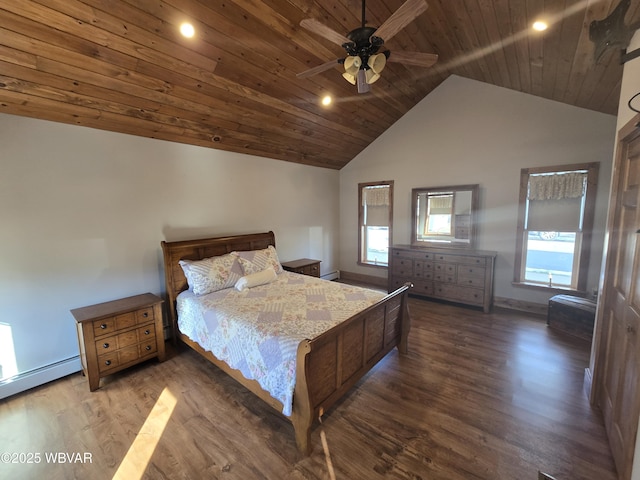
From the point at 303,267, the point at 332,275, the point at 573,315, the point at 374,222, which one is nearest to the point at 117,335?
the point at 303,267

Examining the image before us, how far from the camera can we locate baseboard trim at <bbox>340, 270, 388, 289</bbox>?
5.54 metres

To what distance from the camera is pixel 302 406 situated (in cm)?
176

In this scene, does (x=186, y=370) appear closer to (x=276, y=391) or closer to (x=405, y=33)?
(x=276, y=391)

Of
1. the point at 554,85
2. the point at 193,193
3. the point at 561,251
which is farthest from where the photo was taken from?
the point at 561,251

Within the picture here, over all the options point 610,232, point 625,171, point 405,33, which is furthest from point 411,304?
point 405,33

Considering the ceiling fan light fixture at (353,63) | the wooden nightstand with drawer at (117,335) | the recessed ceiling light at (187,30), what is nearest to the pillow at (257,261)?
the wooden nightstand with drawer at (117,335)

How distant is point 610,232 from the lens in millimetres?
2014

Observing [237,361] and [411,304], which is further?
[411,304]

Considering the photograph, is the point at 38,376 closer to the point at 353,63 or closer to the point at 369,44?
the point at 353,63

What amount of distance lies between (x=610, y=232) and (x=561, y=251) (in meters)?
2.22

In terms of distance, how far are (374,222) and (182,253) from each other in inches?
145

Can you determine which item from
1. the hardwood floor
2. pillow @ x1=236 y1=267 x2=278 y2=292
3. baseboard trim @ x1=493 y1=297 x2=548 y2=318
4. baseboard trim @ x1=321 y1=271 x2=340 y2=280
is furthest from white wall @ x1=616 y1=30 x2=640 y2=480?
baseboard trim @ x1=321 y1=271 x2=340 y2=280

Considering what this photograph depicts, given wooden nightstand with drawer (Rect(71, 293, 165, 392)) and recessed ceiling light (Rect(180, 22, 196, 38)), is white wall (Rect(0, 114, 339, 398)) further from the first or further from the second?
recessed ceiling light (Rect(180, 22, 196, 38))

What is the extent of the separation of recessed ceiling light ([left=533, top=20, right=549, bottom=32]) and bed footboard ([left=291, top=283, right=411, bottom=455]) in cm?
251
